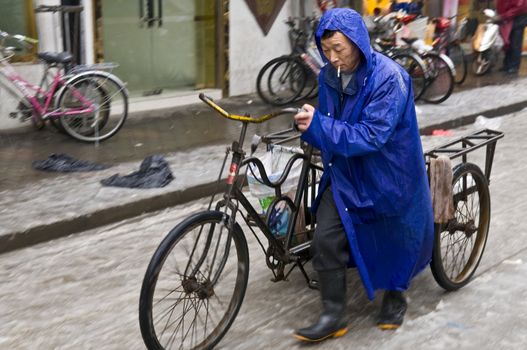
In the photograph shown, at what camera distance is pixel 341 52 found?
3.51 meters

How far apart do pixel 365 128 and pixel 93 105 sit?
4826mm

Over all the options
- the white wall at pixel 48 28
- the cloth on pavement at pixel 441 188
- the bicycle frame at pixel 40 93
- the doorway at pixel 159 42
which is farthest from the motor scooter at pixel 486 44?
the cloth on pavement at pixel 441 188

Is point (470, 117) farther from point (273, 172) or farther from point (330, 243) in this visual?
point (330, 243)

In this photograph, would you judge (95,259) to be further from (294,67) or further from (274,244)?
(294,67)

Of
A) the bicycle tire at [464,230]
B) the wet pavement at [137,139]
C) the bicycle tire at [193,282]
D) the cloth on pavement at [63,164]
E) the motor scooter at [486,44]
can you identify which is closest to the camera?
the bicycle tire at [193,282]

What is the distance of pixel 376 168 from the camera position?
3.63 metres

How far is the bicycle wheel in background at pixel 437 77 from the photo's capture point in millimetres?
10734

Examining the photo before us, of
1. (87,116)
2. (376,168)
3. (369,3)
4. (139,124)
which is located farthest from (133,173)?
(369,3)

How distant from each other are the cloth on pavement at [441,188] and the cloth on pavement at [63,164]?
366 centimetres

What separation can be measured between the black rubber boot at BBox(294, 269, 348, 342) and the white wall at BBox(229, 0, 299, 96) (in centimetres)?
727

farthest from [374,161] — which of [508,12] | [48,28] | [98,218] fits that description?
[508,12]

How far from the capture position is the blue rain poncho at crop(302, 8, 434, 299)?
346 centimetres

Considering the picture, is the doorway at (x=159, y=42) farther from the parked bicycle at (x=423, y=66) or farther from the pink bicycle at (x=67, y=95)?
the parked bicycle at (x=423, y=66)

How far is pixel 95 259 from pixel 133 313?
3.20ft
